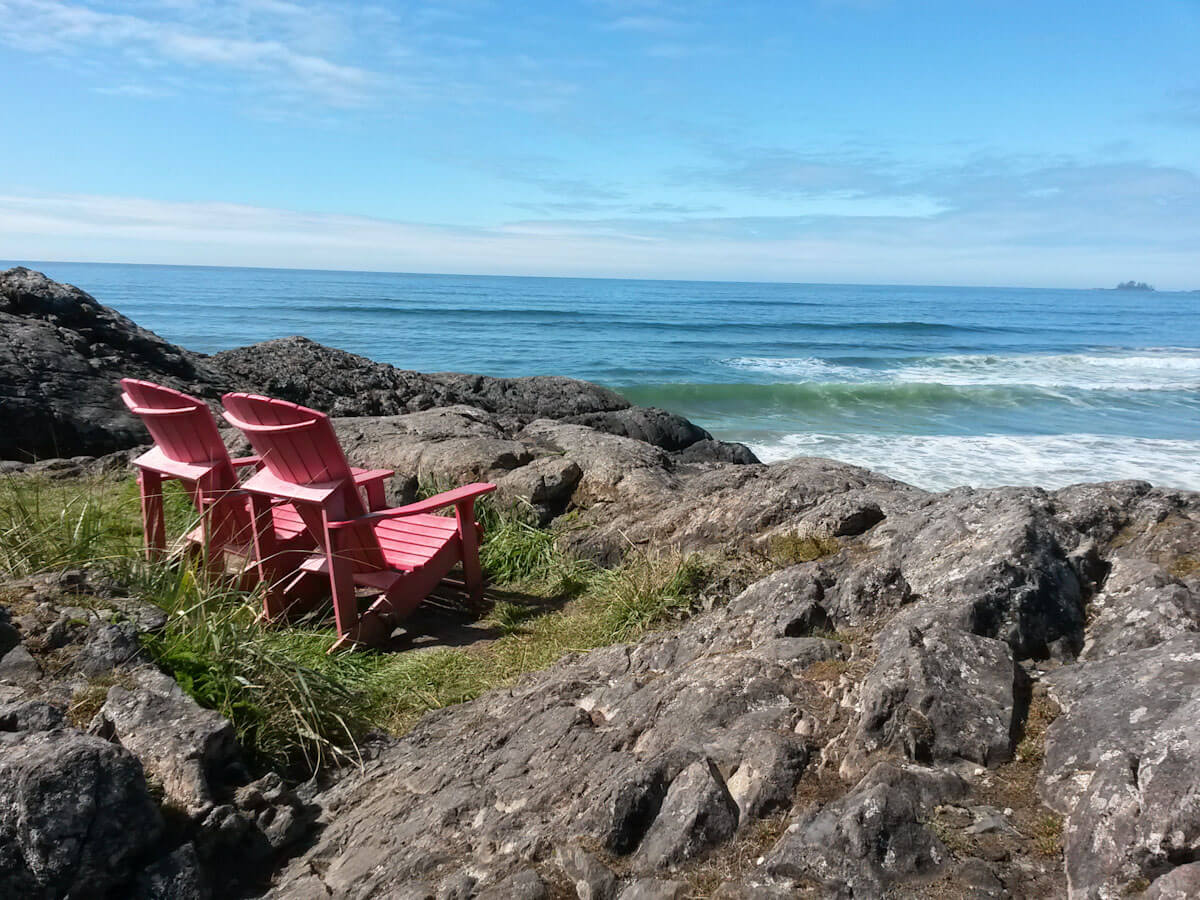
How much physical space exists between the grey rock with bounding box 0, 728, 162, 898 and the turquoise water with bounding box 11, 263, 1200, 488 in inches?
451

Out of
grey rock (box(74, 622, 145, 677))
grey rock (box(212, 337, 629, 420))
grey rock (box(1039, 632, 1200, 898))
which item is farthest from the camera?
grey rock (box(212, 337, 629, 420))

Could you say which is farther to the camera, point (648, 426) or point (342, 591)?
point (648, 426)

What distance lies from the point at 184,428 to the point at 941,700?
13.4 feet

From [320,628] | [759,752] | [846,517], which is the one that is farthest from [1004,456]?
[759,752]

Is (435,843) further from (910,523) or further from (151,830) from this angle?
(910,523)

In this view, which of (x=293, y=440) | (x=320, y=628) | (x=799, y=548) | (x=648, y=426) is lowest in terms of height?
(x=320, y=628)

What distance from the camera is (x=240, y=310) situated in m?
43.9

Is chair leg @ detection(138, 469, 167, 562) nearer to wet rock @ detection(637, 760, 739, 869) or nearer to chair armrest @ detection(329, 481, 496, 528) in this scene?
chair armrest @ detection(329, 481, 496, 528)

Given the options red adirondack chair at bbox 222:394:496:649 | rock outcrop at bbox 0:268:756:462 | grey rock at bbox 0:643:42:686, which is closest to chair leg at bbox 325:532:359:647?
red adirondack chair at bbox 222:394:496:649

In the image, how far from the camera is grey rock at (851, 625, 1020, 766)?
2.46m

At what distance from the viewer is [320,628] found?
5.15 m

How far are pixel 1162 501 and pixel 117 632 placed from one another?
4193 millimetres

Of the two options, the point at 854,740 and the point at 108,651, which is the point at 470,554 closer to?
the point at 108,651

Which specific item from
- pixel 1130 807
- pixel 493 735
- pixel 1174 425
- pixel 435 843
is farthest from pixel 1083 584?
pixel 1174 425
